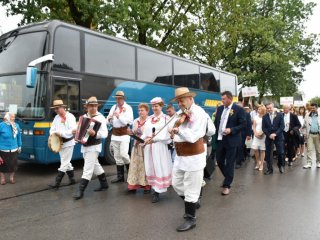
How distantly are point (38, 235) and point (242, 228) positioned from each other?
2.68 meters

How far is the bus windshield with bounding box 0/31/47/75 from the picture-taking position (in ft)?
27.5

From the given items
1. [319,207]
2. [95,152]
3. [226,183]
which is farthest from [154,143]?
[319,207]

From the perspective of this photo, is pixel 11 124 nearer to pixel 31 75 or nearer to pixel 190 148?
pixel 31 75

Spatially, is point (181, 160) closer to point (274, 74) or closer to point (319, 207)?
point (319, 207)

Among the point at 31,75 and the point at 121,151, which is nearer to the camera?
the point at 121,151

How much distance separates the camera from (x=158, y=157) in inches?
245

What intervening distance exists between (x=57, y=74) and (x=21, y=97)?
3.25ft

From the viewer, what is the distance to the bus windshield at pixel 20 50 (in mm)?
8391

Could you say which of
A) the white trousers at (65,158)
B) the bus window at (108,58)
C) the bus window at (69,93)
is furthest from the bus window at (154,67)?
the white trousers at (65,158)

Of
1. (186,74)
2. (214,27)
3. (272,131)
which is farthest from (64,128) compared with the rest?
(214,27)

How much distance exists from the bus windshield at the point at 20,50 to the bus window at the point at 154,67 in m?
3.42

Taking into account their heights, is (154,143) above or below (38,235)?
above

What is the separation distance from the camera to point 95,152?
6457 millimetres

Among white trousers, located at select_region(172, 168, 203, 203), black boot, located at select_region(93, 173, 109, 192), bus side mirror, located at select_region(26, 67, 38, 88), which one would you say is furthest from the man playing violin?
bus side mirror, located at select_region(26, 67, 38, 88)
